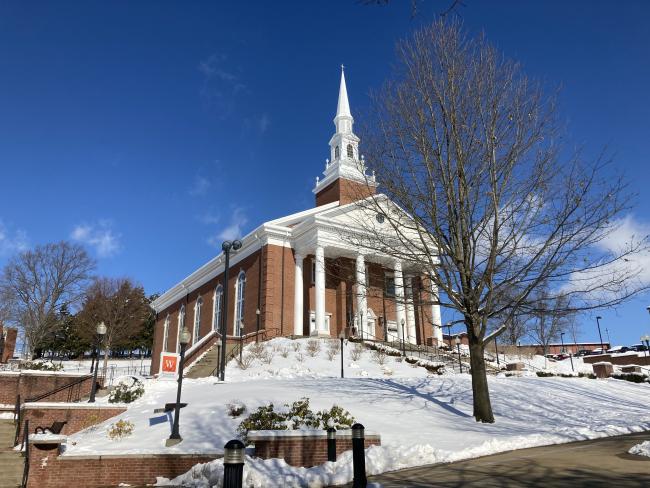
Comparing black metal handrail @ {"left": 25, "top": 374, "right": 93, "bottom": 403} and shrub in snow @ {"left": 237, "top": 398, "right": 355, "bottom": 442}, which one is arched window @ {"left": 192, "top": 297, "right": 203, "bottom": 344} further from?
shrub in snow @ {"left": 237, "top": 398, "right": 355, "bottom": 442}

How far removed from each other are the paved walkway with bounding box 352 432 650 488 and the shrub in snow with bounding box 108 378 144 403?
10.9 m

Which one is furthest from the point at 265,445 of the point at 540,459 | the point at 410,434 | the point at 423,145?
the point at 423,145

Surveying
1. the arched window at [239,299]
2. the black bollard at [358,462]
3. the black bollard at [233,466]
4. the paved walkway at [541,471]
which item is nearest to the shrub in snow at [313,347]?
the arched window at [239,299]

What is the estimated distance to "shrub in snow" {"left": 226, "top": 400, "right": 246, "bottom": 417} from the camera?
11.7 m

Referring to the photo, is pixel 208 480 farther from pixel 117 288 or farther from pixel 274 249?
pixel 117 288

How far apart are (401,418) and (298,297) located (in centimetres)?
2202

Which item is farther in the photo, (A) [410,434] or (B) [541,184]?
(B) [541,184]

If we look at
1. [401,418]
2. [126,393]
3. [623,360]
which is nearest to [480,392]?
[401,418]

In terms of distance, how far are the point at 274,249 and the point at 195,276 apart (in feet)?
46.1

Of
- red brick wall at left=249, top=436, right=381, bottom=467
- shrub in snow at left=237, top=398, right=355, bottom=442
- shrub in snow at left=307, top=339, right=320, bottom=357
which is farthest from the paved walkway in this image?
shrub in snow at left=307, top=339, right=320, bottom=357

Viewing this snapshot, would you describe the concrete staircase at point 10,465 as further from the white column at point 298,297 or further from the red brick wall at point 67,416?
the white column at point 298,297

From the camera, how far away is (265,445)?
881 centimetres

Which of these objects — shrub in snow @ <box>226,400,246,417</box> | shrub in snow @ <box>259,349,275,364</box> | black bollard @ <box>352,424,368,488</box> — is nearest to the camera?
black bollard @ <box>352,424,368,488</box>

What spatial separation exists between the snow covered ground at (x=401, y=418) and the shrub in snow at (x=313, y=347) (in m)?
4.47
